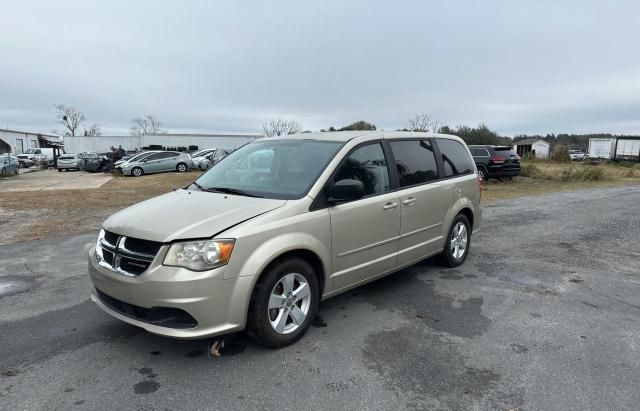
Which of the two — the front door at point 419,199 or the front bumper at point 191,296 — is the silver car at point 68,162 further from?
the front bumper at point 191,296

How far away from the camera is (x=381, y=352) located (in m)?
3.50

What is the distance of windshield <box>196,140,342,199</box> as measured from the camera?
3.94 m

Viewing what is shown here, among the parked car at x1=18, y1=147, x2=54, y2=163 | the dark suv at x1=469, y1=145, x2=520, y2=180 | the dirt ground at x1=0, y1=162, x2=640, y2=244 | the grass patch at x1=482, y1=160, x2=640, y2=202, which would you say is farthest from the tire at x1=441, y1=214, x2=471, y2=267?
the parked car at x1=18, y1=147, x2=54, y2=163

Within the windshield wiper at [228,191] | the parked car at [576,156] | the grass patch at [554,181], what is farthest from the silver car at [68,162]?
the parked car at [576,156]

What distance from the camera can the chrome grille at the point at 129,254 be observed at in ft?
10.5

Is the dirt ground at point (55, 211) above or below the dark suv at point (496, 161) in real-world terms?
below

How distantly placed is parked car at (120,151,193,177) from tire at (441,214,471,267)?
23.3m

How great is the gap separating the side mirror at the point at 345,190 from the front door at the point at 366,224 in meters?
0.14

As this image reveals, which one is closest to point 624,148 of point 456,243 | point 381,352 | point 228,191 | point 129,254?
point 456,243

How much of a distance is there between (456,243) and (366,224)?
215cm

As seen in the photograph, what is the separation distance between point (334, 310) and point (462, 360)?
54.2 inches

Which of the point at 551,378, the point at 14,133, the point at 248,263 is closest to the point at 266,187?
the point at 248,263

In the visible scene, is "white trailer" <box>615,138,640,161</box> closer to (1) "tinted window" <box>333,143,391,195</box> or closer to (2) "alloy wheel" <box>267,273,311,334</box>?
(1) "tinted window" <box>333,143,391,195</box>

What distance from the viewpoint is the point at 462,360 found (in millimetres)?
3373
